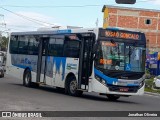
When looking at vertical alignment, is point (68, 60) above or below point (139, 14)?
below

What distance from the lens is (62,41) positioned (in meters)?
23.2

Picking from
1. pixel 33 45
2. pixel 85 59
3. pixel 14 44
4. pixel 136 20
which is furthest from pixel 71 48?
pixel 136 20

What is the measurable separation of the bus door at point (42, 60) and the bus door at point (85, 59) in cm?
407

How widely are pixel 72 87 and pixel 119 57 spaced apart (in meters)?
2.99

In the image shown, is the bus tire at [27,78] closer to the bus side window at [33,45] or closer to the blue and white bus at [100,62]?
the bus side window at [33,45]

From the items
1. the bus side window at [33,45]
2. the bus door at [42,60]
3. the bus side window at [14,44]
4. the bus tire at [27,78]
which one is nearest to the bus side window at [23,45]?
the bus side window at [33,45]

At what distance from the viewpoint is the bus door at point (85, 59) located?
2052cm

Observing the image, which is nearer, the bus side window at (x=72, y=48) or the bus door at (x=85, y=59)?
the bus door at (x=85, y=59)

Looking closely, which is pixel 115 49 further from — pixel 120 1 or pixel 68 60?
pixel 120 1

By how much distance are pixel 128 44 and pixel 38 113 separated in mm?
7933

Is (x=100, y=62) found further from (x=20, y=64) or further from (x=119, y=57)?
(x=20, y=64)

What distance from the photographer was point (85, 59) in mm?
20875

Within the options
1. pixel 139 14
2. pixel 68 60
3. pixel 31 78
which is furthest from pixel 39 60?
pixel 139 14

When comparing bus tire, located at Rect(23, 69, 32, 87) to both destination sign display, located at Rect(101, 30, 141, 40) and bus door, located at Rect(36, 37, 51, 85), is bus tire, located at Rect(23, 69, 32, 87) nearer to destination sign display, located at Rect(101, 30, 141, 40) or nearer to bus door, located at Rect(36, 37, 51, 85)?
bus door, located at Rect(36, 37, 51, 85)
